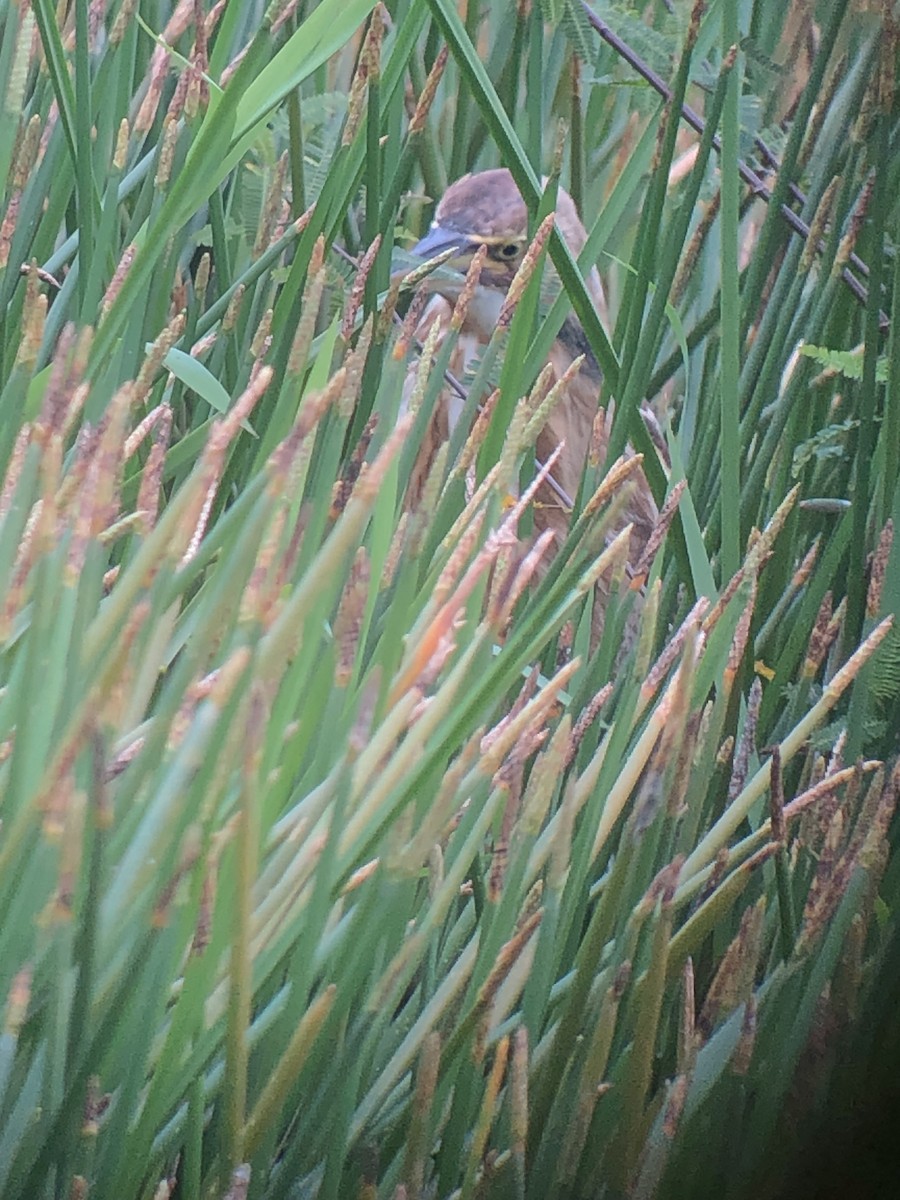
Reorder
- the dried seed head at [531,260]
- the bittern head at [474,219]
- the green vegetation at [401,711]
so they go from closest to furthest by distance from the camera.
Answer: the green vegetation at [401,711]
the dried seed head at [531,260]
the bittern head at [474,219]

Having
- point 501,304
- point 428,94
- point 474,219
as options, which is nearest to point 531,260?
point 428,94

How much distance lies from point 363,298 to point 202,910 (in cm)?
40

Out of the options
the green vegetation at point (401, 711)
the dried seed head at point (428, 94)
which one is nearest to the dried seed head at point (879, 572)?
the green vegetation at point (401, 711)

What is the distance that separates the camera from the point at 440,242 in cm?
122

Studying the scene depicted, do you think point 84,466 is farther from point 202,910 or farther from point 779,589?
point 779,589

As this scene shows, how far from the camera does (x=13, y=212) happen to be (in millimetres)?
725

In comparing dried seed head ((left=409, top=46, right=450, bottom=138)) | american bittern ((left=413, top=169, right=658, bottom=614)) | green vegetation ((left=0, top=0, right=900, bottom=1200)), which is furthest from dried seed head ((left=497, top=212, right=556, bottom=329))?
american bittern ((left=413, top=169, right=658, bottom=614))

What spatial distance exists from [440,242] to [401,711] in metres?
0.84

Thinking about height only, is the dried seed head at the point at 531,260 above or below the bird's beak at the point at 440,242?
above

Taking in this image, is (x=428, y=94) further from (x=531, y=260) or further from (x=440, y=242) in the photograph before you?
(x=440, y=242)

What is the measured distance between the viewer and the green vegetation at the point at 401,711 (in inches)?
16.4

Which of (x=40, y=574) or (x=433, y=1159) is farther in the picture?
(x=433, y=1159)

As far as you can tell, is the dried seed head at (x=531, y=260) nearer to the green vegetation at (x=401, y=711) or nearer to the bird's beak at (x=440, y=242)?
the green vegetation at (x=401, y=711)

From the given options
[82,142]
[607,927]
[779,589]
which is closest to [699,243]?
[779,589]
